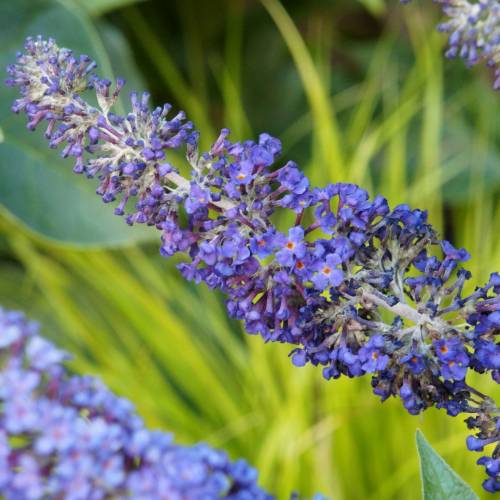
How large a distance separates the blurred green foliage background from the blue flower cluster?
55cm

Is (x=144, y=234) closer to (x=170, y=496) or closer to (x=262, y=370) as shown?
(x=262, y=370)

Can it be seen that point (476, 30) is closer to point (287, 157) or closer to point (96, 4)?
point (96, 4)

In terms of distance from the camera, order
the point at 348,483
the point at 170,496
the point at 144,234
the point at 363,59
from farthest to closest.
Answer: the point at 363,59
the point at 348,483
the point at 144,234
the point at 170,496

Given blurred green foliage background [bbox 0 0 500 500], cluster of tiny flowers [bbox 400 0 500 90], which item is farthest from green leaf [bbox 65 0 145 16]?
cluster of tiny flowers [bbox 400 0 500 90]

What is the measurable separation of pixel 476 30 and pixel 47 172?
2.20ft

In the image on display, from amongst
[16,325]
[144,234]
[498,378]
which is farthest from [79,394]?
[144,234]

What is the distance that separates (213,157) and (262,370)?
2.85 ft

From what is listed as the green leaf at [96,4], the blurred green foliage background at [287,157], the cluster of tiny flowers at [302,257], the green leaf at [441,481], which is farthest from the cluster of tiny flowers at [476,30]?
the green leaf at [96,4]

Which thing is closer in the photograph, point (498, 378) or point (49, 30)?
point (498, 378)

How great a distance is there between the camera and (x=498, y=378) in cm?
53

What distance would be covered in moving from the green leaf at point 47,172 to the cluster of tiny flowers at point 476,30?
535mm

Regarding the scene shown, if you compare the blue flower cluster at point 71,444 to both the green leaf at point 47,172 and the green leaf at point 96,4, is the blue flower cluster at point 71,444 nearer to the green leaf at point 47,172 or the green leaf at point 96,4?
the green leaf at point 47,172

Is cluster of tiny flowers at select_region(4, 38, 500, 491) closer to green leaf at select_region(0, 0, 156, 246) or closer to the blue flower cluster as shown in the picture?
the blue flower cluster

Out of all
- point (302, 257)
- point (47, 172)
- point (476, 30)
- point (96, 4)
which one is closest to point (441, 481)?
point (302, 257)
